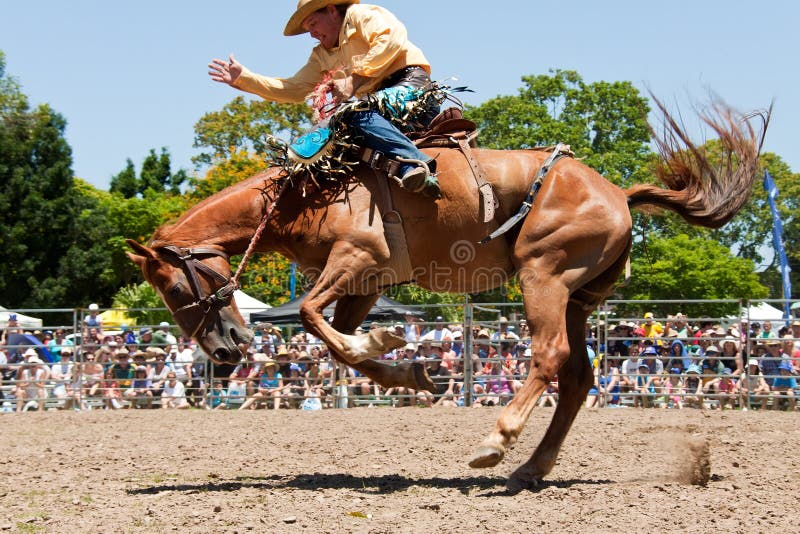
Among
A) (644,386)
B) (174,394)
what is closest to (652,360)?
(644,386)

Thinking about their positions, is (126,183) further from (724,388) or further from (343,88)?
(343,88)

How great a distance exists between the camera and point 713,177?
6.42 metres

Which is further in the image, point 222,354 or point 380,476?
point 380,476

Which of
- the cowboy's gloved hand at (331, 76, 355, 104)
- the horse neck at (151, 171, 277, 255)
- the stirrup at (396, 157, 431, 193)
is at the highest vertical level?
the cowboy's gloved hand at (331, 76, 355, 104)

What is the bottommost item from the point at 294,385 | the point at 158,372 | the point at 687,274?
the point at 294,385

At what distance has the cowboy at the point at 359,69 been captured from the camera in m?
5.75

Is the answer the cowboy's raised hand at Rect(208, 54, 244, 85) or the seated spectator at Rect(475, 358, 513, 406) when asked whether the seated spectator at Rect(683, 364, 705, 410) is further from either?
the cowboy's raised hand at Rect(208, 54, 244, 85)

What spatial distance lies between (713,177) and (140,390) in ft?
31.8

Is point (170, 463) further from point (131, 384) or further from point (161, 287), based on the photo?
point (131, 384)

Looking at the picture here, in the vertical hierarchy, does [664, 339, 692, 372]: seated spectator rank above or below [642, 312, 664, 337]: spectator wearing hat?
below

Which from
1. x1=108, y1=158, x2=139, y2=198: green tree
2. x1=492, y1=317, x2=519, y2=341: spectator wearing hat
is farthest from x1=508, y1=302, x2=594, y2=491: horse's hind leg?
x1=108, y1=158, x2=139, y2=198: green tree

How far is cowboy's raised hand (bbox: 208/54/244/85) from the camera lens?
6.51 m

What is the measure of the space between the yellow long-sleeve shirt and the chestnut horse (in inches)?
26.2

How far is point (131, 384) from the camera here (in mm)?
13781
